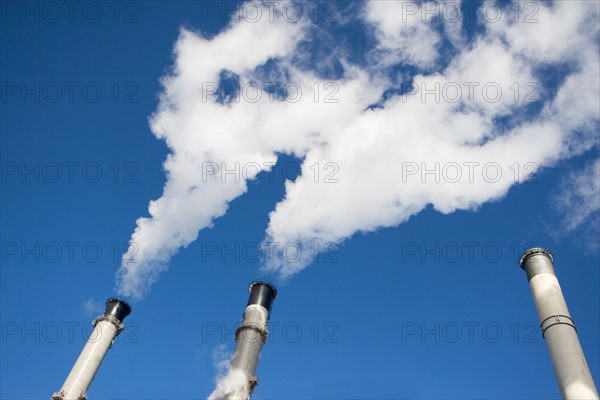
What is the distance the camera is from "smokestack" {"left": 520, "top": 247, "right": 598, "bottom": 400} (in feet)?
66.7

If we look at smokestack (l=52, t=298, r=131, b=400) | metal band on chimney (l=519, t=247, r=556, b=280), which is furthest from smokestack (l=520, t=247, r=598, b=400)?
smokestack (l=52, t=298, r=131, b=400)

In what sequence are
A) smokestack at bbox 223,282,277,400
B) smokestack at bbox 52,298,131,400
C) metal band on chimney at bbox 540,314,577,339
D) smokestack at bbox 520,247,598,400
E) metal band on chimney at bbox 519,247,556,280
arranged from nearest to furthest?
smokestack at bbox 520,247,598,400
metal band on chimney at bbox 540,314,577,339
smokestack at bbox 223,282,277,400
metal band on chimney at bbox 519,247,556,280
smokestack at bbox 52,298,131,400

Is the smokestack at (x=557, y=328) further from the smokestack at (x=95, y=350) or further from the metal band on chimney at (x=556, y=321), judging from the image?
the smokestack at (x=95, y=350)

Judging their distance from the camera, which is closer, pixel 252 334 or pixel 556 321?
pixel 556 321

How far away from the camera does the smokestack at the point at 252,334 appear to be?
76.4 feet

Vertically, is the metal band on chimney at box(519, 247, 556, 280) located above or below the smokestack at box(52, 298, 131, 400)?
above

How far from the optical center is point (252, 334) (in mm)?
25500

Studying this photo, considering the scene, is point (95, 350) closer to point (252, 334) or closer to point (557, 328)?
point (252, 334)

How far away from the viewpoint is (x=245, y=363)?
24000mm

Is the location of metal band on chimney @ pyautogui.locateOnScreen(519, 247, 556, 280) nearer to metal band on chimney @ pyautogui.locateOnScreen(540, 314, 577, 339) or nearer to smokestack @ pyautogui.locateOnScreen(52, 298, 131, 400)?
metal band on chimney @ pyautogui.locateOnScreen(540, 314, 577, 339)

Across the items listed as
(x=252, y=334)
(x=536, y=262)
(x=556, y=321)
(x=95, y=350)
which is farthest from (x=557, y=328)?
(x=95, y=350)

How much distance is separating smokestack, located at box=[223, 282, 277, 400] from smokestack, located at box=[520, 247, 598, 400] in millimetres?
14099

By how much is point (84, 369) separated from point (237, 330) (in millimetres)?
10068

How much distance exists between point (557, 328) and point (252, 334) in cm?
1508
